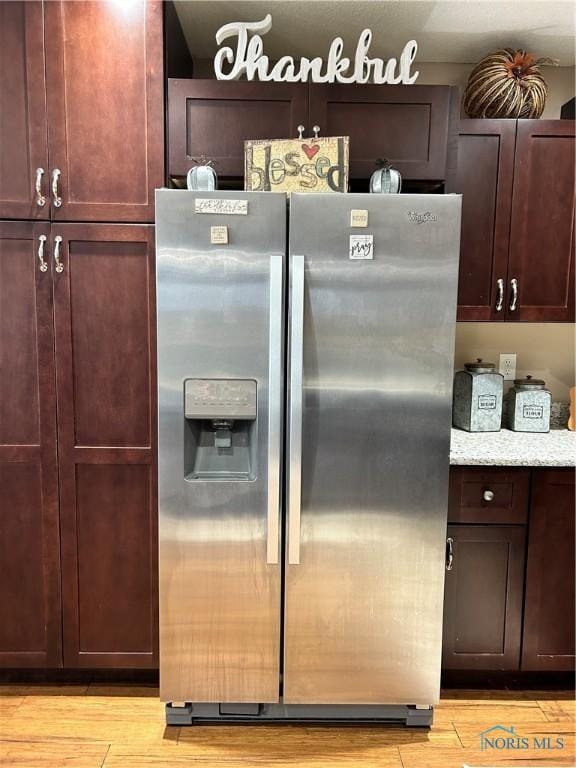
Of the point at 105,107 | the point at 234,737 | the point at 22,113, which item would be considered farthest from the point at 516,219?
the point at 234,737

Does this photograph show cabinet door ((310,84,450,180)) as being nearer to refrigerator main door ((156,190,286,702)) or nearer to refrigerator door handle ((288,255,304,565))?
refrigerator main door ((156,190,286,702))

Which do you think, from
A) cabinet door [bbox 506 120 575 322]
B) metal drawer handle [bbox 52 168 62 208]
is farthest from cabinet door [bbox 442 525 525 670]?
metal drawer handle [bbox 52 168 62 208]

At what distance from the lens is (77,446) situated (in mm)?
1944

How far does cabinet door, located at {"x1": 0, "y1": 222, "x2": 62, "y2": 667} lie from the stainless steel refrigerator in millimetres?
499

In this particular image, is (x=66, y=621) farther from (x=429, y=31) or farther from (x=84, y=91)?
(x=429, y=31)

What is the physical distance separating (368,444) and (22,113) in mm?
1643

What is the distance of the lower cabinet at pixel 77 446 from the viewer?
189 centimetres

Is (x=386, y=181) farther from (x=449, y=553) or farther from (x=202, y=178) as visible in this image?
(x=449, y=553)

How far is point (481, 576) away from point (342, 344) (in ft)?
3.48

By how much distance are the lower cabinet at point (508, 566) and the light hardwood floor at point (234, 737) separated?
192 mm

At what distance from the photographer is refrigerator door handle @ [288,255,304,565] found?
1.66 m

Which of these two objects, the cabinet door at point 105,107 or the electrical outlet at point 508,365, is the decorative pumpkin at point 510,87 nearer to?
the electrical outlet at point 508,365

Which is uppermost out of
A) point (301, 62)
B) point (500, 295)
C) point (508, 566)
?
point (301, 62)

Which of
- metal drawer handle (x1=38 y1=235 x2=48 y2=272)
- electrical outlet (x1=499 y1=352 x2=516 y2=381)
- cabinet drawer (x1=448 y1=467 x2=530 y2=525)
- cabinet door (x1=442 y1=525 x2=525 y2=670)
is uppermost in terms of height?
metal drawer handle (x1=38 y1=235 x2=48 y2=272)
